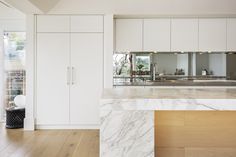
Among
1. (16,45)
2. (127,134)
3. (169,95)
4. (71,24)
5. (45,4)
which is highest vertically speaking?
(45,4)

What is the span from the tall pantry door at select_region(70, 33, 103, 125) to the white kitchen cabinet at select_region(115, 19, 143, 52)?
372mm

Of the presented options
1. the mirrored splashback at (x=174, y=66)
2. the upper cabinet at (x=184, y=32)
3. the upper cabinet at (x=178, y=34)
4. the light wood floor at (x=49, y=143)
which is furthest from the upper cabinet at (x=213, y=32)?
the light wood floor at (x=49, y=143)

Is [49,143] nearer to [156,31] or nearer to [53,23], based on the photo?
[53,23]

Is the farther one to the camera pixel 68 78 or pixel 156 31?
pixel 156 31

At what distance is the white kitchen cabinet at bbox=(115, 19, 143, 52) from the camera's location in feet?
15.9

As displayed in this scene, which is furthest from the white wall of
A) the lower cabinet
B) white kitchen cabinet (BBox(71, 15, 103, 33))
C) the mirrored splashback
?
the mirrored splashback

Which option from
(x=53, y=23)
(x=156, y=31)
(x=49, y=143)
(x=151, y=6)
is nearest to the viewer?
(x=49, y=143)

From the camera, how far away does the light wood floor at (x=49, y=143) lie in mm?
3490

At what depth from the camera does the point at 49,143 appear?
3.93 meters

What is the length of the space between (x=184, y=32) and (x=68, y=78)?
217 centimetres

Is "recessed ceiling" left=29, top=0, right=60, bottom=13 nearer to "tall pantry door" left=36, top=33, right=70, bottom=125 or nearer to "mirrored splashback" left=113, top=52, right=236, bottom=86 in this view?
"tall pantry door" left=36, top=33, right=70, bottom=125

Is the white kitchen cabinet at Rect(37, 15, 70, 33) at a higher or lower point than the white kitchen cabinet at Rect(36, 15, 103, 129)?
higher

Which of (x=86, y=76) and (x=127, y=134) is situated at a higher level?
(x=86, y=76)

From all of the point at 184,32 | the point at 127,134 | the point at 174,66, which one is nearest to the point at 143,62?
the point at 174,66
